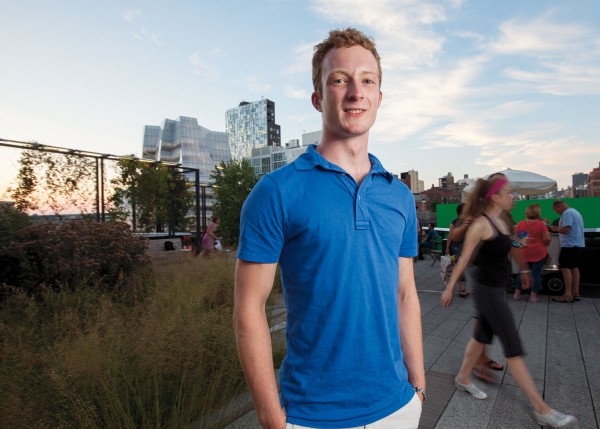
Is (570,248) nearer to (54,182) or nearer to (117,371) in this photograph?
(117,371)

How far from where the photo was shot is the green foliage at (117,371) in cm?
255

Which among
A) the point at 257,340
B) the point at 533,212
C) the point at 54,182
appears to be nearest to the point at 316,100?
the point at 257,340

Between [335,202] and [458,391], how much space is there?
3365mm

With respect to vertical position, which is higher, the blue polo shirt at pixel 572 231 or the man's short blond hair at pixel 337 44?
the man's short blond hair at pixel 337 44

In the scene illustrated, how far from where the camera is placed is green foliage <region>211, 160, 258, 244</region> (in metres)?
26.3

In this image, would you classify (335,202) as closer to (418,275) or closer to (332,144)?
(332,144)

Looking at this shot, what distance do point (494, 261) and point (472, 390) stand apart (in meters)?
1.22

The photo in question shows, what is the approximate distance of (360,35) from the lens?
58.4 inches

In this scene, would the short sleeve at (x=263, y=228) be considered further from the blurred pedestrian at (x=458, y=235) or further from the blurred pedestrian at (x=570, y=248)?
the blurred pedestrian at (x=570, y=248)

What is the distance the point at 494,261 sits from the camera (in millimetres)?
3645

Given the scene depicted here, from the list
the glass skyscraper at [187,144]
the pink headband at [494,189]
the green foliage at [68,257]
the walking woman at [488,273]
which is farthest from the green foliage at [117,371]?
the glass skyscraper at [187,144]

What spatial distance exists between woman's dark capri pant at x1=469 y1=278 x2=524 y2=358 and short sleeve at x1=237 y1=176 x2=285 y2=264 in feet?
9.65

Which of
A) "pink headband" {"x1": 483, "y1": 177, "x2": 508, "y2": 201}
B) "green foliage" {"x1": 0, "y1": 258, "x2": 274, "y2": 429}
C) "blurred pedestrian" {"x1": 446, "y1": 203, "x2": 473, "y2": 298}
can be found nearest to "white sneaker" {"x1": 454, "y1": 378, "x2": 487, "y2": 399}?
"blurred pedestrian" {"x1": 446, "y1": 203, "x2": 473, "y2": 298}

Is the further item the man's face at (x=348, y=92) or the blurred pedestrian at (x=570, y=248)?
the blurred pedestrian at (x=570, y=248)
